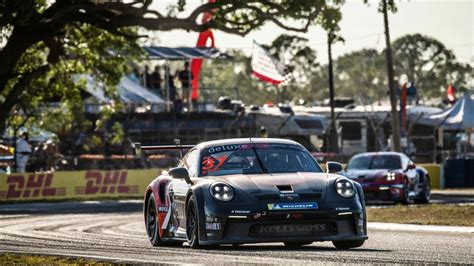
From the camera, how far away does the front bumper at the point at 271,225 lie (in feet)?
48.4

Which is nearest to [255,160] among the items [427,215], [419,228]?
[419,228]

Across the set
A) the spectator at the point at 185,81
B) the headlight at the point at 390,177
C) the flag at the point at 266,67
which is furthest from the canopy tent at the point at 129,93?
the headlight at the point at 390,177

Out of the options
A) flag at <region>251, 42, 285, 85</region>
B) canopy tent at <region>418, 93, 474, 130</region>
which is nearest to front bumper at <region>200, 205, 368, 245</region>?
flag at <region>251, 42, 285, 85</region>

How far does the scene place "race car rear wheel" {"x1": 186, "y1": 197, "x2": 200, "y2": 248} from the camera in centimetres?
1525

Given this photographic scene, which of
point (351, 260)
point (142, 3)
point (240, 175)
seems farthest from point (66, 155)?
point (351, 260)

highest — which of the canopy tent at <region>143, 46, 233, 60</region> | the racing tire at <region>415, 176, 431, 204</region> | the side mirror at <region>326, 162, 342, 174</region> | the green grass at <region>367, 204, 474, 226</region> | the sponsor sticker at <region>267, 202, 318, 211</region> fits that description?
the canopy tent at <region>143, 46, 233, 60</region>

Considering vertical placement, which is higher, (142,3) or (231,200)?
(142,3)

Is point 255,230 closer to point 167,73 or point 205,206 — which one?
point 205,206

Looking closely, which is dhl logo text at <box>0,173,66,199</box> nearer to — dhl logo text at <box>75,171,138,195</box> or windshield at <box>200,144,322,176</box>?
dhl logo text at <box>75,171,138,195</box>

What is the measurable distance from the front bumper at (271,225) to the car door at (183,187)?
0.92m

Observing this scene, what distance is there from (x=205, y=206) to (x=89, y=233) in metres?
6.39

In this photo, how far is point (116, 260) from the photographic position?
43.9ft

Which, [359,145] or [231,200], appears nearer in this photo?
[231,200]

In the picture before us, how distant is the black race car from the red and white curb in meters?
4.78
